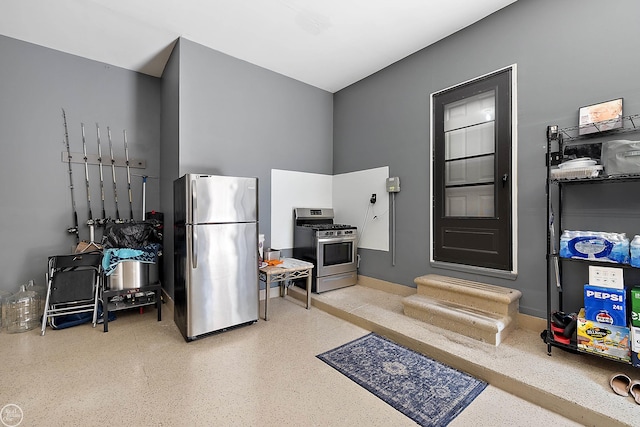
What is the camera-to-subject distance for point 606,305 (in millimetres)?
1840

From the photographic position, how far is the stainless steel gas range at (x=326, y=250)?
11.8 feet

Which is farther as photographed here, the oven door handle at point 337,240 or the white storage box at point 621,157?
the oven door handle at point 337,240

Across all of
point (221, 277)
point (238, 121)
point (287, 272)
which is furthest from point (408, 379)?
point (238, 121)

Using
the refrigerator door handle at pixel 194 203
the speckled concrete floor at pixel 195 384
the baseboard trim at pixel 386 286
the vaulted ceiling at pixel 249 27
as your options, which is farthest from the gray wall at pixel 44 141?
the baseboard trim at pixel 386 286

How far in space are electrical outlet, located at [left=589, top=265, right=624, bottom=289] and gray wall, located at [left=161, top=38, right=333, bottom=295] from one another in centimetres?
328

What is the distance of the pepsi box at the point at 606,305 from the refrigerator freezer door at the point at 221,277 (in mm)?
2721

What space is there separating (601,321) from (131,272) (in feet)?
13.4

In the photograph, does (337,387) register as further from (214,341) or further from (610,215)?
(610,215)

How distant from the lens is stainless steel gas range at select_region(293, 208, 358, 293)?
3.60 m

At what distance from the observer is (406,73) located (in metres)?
3.52

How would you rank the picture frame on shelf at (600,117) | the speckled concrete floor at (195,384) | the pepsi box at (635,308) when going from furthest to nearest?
1. the picture frame on shelf at (600,117)
2. the pepsi box at (635,308)
3. the speckled concrete floor at (195,384)

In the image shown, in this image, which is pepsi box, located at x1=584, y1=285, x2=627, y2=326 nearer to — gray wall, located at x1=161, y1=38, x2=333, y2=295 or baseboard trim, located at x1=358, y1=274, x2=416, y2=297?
baseboard trim, located at x1=358, y1=274, x2=416, y2=297

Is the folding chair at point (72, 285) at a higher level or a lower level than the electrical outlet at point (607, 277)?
lower

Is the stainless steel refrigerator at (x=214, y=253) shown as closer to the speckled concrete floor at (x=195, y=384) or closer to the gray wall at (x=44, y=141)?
the speckled concrete floor at (x=195, y=384)
